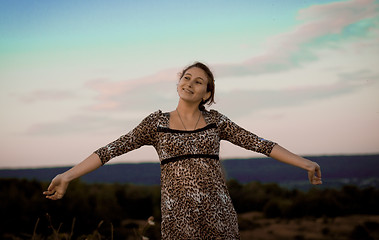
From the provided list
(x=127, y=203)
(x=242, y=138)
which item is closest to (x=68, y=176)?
(x=242, y=138)

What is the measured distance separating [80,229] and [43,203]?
2.41 m

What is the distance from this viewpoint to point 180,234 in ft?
13.2

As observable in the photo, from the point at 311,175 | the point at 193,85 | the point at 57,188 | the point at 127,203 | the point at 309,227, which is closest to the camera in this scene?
the point at 57,188

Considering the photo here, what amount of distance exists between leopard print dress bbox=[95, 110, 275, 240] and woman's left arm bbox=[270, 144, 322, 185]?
1.88 ft

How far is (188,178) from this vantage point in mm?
4023

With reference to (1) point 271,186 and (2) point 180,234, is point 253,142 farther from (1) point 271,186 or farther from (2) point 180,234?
(1) point 271,186

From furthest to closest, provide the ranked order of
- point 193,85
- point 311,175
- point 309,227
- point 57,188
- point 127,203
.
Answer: point 127,203
point 309,227
point 193,85
point 311,175
point 57,188

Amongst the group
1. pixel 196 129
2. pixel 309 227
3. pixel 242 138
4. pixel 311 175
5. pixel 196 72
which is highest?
pixel 196 72

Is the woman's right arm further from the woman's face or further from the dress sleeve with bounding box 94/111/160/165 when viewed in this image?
the woman's face

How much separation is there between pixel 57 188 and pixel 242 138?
1.82 m

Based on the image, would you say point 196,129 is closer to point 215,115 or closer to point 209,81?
point 215,115

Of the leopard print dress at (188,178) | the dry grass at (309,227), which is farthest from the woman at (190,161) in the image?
the dry grass at (309,227)

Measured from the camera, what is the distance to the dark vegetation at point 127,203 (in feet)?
68.0

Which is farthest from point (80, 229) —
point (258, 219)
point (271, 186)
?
point (271, 186)
